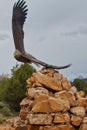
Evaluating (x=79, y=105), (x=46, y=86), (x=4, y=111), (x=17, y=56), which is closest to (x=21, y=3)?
(x=17, y=56)

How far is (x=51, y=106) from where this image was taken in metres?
11.6

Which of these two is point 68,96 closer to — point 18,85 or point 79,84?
point 18,85

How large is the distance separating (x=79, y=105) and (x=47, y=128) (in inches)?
43.9

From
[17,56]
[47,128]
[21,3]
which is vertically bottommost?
[47,128]

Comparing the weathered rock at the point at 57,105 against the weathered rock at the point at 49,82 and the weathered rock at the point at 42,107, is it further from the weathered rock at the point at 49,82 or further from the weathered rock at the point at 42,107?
the weathered rock at the point at 49,82

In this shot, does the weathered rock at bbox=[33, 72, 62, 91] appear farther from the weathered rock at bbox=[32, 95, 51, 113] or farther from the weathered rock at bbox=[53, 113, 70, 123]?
the weathered rock at bbox=[53, 113, 70, 123]

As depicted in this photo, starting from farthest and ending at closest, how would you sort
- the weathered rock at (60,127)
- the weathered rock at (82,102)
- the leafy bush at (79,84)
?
the leafy bush at (79,84) → the weathered rock at (82,102) → the weathered rock at (60,127)

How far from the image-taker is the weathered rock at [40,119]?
1161 centimetres

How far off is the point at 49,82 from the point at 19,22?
1.91 metres

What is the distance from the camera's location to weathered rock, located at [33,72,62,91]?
12211mm

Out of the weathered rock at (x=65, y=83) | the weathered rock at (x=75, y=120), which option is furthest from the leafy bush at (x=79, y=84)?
the weathered rock at (x=75, y=120)

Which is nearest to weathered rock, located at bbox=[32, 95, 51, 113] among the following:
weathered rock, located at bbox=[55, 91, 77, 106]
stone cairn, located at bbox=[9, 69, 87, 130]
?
stone cairn, located at bbox=[9, 69, 87, 130]

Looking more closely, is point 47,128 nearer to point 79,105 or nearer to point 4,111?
point 79,105

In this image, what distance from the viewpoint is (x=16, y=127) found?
40.9 ft
